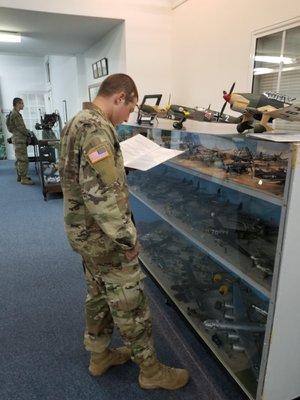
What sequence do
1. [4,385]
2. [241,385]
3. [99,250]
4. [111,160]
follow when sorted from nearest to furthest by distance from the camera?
[111,160]
[99,250]
[241,385]
[4,385]

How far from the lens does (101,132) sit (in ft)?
3.86

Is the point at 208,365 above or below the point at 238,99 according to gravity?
→ below

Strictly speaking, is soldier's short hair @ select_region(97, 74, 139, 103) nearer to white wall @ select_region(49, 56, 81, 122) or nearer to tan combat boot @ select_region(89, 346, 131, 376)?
tan combat boot @ select_region(89, 346, 131, 376)

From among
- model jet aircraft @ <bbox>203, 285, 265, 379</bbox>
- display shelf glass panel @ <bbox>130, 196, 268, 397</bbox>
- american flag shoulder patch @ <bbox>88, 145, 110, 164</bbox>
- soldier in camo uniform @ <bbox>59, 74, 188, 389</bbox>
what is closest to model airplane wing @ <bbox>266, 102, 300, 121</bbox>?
soldier in camo uniform @ <bbox>59, 74, 188, 389</bbox>

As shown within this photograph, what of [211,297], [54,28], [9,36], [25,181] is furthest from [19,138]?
[211,297]

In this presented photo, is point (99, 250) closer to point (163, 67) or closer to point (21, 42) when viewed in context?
point (163, 67)

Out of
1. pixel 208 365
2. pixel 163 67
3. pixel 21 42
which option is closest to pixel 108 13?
pixel 163 67

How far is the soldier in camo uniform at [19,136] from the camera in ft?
19.5

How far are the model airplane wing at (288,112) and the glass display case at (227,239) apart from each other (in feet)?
0.54

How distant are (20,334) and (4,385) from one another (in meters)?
0.39

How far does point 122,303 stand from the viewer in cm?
138

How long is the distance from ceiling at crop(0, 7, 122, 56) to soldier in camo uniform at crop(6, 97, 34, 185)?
1.21 meters

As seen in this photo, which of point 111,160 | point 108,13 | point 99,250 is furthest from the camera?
point 108,13

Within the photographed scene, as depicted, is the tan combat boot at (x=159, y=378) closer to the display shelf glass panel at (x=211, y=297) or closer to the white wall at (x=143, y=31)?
the display shelf glass panel at (x=211, y=297)
